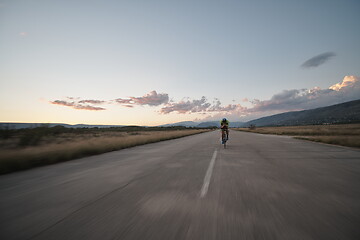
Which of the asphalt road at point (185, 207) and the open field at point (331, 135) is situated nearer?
the asphalt road at point (185, 207)

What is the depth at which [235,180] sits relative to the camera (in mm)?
4223

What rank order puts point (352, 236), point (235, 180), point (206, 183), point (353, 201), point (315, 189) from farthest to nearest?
point (235, 180) < point (206, 183) < point (315, 189) < point (353, 201) < point (352, 236)

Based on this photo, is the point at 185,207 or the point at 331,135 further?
the point at 331,135

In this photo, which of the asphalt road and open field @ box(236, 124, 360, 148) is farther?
open field @ box(236, 124, 360, 148)

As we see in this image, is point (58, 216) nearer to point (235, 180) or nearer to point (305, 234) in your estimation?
point (305, 234)

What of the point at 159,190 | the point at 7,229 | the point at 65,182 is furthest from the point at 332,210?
the point at 65,182

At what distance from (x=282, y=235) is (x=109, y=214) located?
2323mm

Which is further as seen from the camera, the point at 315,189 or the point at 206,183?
the point at 206,183

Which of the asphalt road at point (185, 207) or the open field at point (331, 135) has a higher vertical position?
the open field at point (331, 135)

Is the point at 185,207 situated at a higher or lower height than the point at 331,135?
lower

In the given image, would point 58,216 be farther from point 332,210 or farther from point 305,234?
point 332,210

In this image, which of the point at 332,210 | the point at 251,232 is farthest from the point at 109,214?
the point at 332,210

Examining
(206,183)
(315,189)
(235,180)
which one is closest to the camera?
(315,189)

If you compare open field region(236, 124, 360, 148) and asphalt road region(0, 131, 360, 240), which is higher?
open field region(236, 124, 360, 148)
